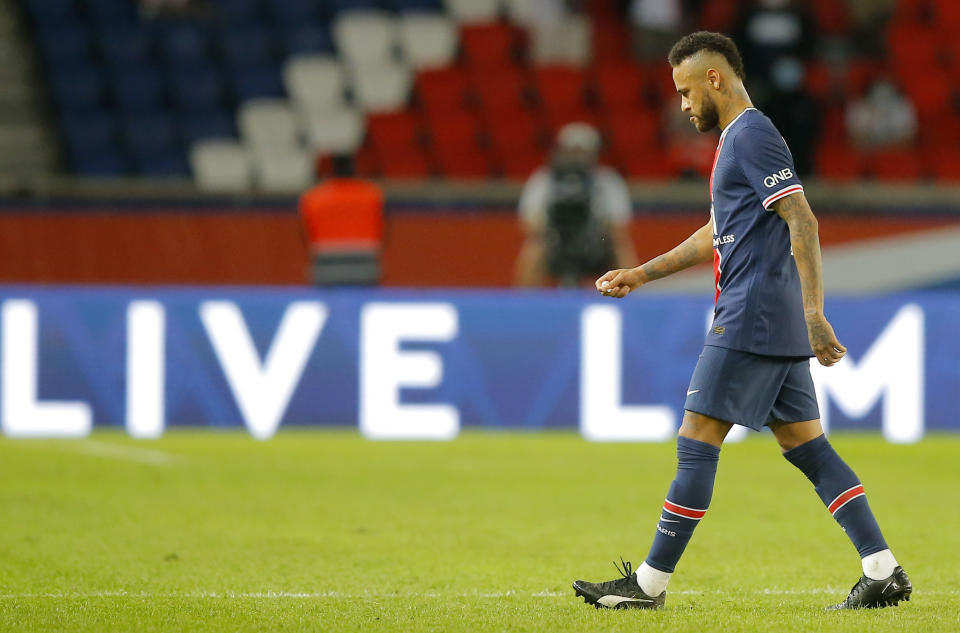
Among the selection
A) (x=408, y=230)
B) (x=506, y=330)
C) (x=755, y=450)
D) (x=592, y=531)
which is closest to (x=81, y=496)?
(x=592, y=531)

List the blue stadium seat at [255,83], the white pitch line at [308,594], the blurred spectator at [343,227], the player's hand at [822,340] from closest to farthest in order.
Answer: the player's hand at [822,340] → the white pitch line at [308,594] → the blurred spectator at [343,227] → the blue stadium seat at [255,83]

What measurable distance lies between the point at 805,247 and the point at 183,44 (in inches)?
518

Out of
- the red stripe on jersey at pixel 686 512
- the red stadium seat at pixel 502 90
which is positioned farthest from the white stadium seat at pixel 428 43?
the red stripe on jersey at pixel 686 512

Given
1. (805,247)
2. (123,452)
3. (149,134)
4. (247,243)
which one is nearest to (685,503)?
(805,247)

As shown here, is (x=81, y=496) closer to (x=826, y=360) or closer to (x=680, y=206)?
(x=826, y=360)

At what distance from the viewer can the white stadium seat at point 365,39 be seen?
17.0 metres

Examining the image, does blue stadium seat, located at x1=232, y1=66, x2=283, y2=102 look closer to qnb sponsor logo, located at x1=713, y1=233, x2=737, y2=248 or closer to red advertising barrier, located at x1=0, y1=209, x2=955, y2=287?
red advertising barrier, located at x1=0, y1=209, x2=955, y2=287

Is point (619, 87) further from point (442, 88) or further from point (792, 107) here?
point (792, 107)

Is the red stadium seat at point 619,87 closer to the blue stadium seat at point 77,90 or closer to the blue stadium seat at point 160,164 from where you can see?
the blue stadium seat at point 160,164

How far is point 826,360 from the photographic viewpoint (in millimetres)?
4805

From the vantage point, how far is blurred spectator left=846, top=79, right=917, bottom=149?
1555cm

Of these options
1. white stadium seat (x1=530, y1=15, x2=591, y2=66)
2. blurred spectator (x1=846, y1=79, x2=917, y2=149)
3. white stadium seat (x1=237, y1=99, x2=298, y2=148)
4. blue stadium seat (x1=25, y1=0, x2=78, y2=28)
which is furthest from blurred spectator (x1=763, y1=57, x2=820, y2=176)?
blue stadium seat (x1=25, y1=0, x2=78, y2=28)

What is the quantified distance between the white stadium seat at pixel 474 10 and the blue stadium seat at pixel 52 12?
4134 mm

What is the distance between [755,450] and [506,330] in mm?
1974
